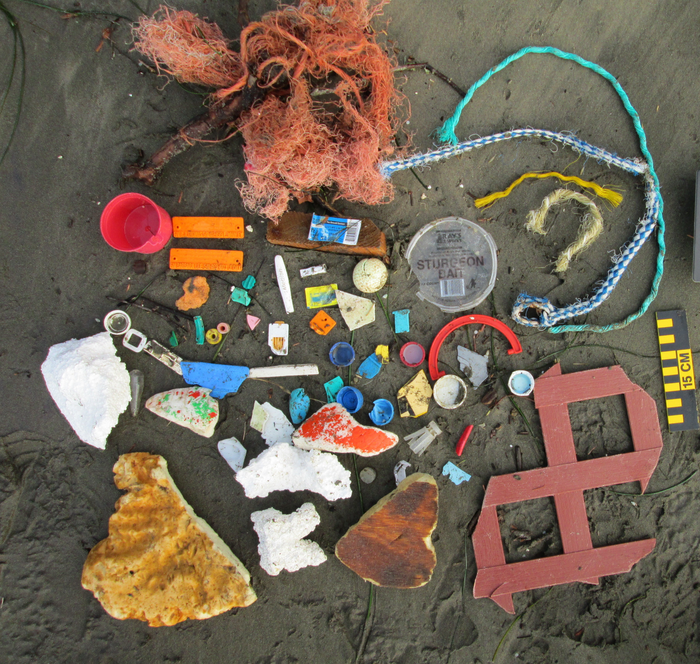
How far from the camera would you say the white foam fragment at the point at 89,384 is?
8.17 ft

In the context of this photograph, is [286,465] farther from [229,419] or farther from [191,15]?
[191,15]

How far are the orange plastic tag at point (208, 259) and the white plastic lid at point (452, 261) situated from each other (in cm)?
116

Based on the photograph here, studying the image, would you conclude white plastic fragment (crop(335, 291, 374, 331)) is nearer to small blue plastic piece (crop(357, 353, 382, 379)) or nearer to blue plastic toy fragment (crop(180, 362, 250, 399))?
small blue plastic piece (crop(357, 353, 382, 379))

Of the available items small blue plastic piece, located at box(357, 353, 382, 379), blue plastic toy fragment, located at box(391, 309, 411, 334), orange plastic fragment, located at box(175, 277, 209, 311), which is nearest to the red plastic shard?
blue plastic toy fragment, located at box(391, 309, 411, 334)

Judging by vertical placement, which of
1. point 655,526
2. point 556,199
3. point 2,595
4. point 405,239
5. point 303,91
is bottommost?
point 2,595

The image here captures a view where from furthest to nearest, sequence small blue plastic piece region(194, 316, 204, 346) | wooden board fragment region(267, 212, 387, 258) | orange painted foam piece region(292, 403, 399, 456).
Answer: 1. small blue plastic piece region(194, 316, 204, 346)
2. wooden board fragment region(267, 212, 387, 258)
3. orange painted foam piece region(292, 403, 399, 456)

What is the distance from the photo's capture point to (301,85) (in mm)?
2164

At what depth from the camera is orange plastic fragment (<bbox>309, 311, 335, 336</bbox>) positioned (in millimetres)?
2619

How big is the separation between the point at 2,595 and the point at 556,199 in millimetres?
4542

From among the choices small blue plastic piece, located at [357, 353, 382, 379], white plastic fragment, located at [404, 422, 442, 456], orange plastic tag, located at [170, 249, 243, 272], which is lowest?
white plastic fragment, located at [404, 422, 442, 456]

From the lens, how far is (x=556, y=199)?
2.56 meters

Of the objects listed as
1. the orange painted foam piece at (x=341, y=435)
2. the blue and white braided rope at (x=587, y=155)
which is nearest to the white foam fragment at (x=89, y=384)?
the orange painted foam piece at (x=341, y=435)

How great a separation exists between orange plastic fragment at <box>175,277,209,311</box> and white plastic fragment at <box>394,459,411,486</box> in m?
1.71

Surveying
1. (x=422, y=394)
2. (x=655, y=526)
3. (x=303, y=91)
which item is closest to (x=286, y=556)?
(x=422, y=394)
